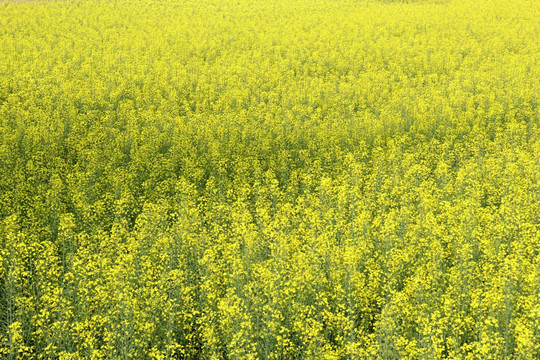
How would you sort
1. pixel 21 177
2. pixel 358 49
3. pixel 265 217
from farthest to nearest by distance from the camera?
pixel 358 49 → pixel 21 177 → pixel 265 217

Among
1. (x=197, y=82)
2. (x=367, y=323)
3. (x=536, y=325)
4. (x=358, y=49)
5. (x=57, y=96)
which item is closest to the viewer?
(x=536, y=325)

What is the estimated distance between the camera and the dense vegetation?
10.9 m

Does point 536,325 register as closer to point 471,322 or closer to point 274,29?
point 471,322

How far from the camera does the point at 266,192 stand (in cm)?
1788

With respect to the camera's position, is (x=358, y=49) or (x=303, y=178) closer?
(x=303, y=178)

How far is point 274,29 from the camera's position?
148ft

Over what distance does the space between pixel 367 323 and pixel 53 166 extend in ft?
41.4

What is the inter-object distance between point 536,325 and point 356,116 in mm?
18386

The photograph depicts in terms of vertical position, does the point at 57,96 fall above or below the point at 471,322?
above

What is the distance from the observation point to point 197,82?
31484mm

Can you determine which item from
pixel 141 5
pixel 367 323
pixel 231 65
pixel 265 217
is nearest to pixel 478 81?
pixel 231 65

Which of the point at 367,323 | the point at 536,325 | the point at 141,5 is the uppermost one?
the point at 141,5

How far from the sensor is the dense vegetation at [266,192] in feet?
35.8

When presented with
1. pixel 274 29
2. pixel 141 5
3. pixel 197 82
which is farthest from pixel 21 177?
pixel 141 5
